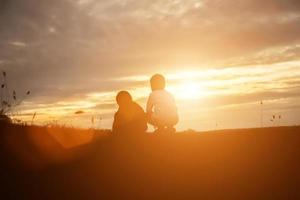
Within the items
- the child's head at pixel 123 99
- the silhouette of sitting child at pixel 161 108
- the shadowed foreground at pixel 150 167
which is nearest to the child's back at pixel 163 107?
the silhouette of sitting child at pixel 161 108

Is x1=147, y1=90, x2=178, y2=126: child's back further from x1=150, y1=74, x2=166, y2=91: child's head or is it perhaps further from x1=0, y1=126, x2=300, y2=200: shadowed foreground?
x1=0, y1=126, x2=300, y2=200: shadowed foreground

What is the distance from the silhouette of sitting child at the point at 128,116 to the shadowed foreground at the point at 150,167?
1.47 m

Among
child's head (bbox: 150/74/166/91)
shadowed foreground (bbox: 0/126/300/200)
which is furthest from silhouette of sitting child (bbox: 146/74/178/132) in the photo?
shadowed foreground (bbox: 0/126/300/200)

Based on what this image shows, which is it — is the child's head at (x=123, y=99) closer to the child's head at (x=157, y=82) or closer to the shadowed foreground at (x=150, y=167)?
the child's head at (x=157, y=82)

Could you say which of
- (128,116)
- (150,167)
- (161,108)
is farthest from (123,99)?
(150,167)

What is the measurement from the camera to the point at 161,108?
14.9 meters

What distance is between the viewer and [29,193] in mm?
9273

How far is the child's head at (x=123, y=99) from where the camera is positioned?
48.4 feet

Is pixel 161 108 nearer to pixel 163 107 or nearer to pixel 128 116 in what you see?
pixel 163 107

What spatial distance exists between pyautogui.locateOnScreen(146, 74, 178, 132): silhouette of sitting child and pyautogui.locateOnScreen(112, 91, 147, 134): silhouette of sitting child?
0.33 metres

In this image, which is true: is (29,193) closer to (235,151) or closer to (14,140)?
(14,140)

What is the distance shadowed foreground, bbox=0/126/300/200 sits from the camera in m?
9.30

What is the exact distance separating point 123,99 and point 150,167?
4.57m

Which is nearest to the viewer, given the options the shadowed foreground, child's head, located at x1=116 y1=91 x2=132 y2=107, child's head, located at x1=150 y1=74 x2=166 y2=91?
the shadowed foreground
